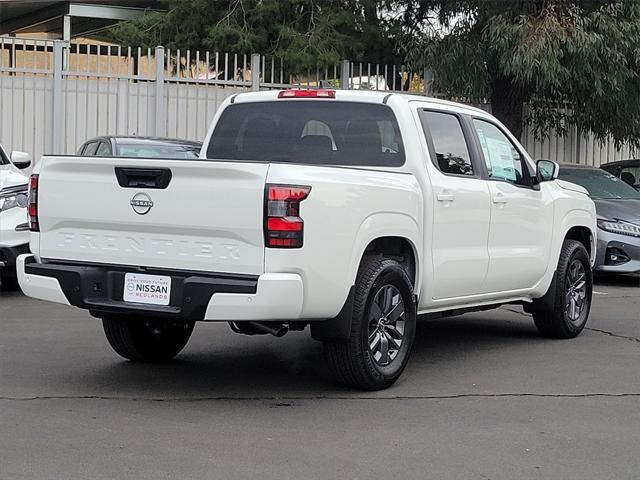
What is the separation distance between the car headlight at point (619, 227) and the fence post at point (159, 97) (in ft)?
25.0

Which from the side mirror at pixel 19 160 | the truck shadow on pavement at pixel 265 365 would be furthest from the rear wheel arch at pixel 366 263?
the side mirror at pixel 19 160

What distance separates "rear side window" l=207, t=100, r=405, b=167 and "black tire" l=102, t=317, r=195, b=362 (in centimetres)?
130

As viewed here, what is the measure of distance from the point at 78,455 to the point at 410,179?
2877 millimetres

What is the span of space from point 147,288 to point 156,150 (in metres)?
6.97

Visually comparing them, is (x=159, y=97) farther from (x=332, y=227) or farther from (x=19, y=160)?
(x=332, y=227)

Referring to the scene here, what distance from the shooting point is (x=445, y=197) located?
7359mm

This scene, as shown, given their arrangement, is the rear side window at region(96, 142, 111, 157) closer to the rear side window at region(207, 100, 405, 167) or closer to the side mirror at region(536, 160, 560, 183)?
the rear side window at region(207, 100, 405, 167)

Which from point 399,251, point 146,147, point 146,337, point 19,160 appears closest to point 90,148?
point 146,147

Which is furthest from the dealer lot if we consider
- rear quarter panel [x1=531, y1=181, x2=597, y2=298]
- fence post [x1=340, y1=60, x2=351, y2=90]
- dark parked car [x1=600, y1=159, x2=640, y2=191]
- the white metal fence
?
fence post [x1=340, y1=60, x2=351, y2=90]

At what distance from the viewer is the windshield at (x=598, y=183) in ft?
45.9

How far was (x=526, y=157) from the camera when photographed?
8625mm

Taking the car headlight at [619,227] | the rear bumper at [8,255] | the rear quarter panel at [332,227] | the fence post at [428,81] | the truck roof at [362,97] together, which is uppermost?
the fence post at [428,81]

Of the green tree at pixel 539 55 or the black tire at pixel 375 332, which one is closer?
the black tire at pixel 375 332

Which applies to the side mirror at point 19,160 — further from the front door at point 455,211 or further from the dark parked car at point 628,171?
the dark parked car at point 628,171
